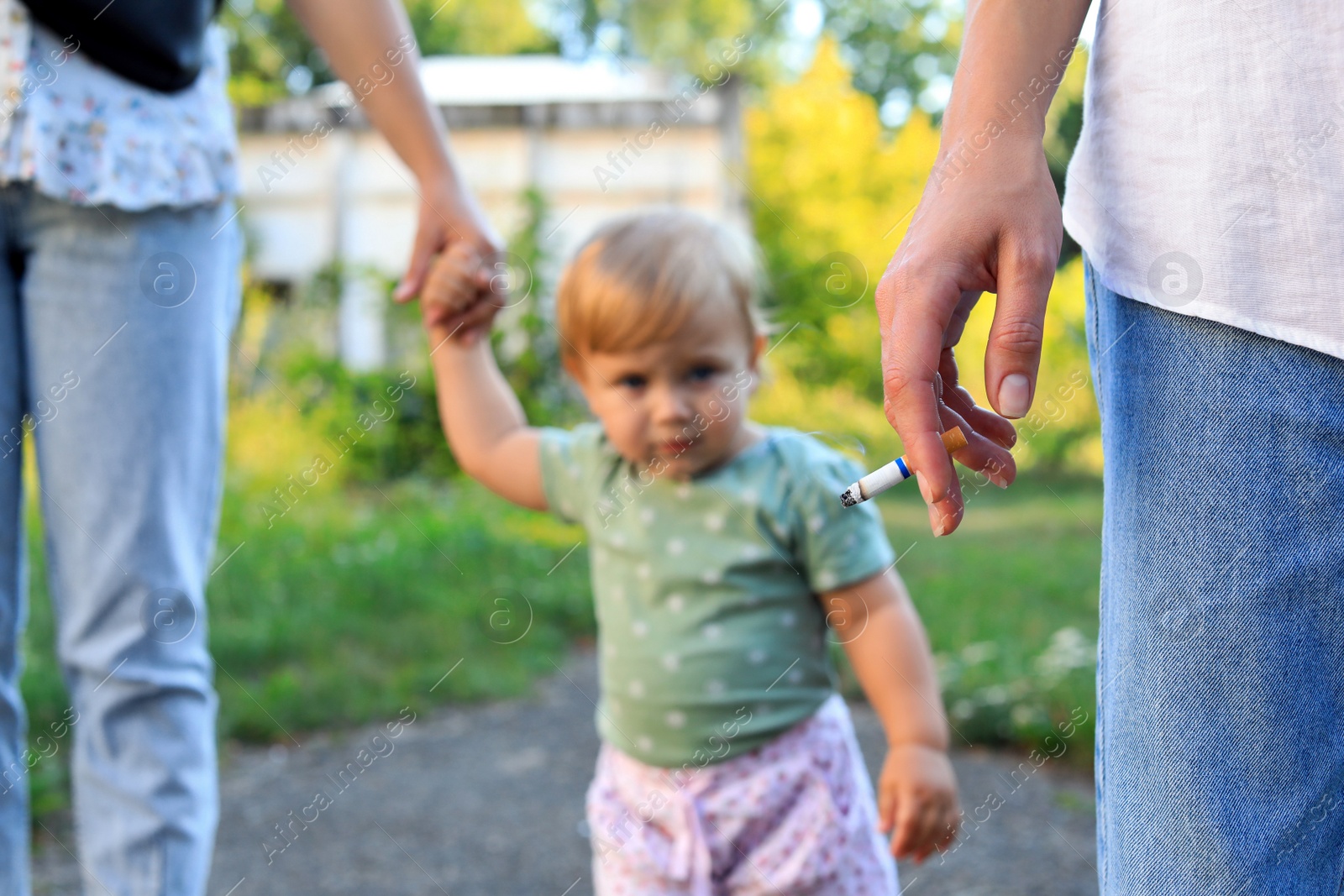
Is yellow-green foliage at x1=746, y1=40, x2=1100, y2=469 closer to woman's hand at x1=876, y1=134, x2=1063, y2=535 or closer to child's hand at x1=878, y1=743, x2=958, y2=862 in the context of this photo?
child's hand at x1=878, y1=743, x2=958, y2=862

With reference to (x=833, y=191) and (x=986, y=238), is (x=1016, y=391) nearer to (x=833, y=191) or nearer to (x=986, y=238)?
(x=986, y=238)

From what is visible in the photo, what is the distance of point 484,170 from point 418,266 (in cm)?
771

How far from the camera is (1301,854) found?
36.1 inches

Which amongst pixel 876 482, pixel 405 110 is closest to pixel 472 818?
pixel 405 110

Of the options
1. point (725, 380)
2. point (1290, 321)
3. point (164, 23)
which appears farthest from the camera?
point (725, 380)

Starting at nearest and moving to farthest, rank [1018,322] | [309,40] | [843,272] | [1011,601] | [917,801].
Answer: [1018,322]
[917,801]
[1011,601]
[843,272]
[309,40]

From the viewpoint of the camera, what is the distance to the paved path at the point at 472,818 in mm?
2736

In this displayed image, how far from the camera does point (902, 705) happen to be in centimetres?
Result: 167

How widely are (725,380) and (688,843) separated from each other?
0.64m

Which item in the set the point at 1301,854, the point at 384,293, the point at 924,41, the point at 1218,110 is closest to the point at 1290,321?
the point at 1218,110

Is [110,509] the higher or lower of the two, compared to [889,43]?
higher

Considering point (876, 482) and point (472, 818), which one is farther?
point (472, 818)

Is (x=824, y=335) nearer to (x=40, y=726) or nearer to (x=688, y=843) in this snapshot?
(x=40, y=726)

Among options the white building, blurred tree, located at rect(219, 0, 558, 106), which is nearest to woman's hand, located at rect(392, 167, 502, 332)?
the white building
